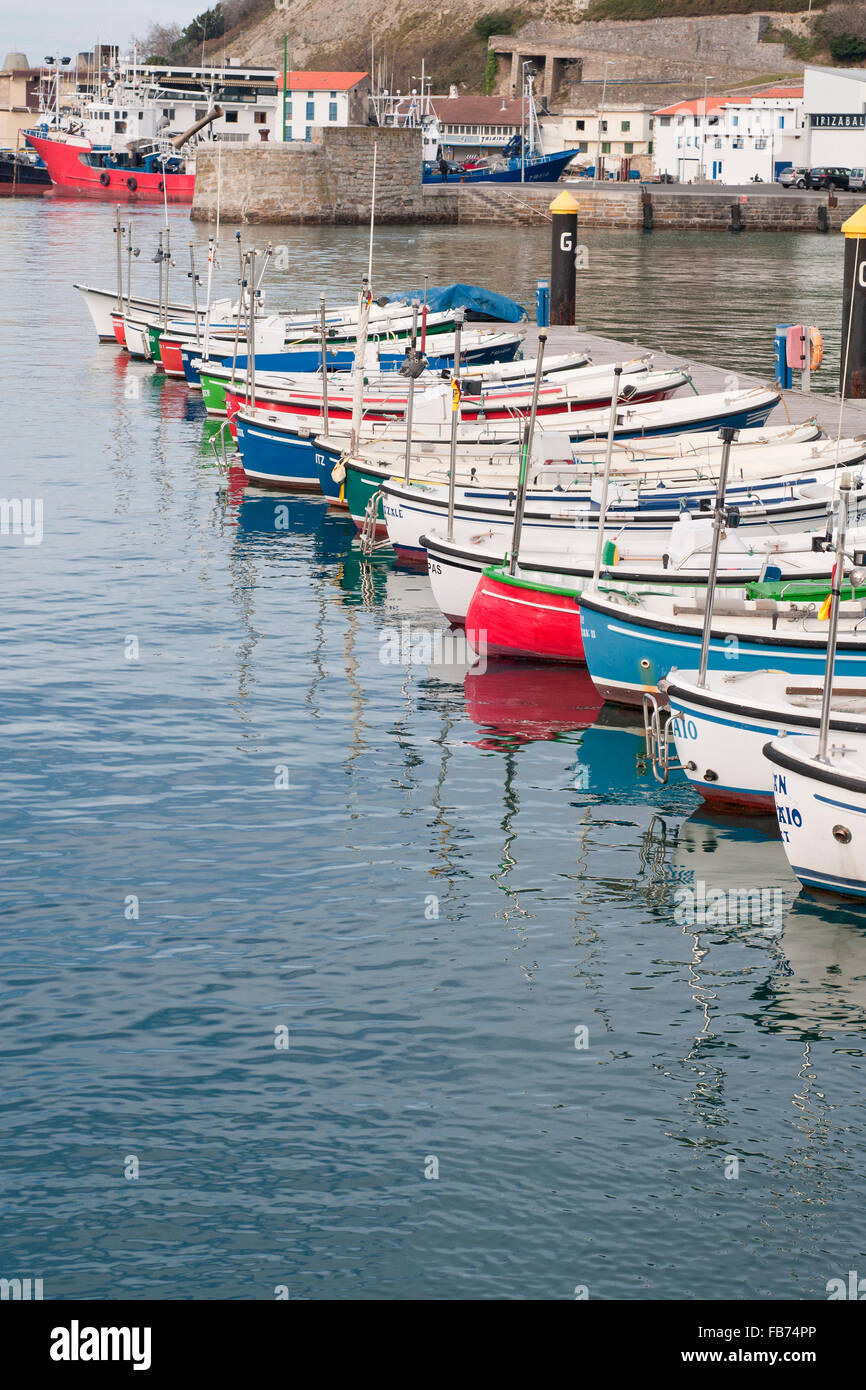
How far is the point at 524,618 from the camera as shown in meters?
23.1

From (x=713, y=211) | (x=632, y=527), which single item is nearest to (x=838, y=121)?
(x=713, y=211)

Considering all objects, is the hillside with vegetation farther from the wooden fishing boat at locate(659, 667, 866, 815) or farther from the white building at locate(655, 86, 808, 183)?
the wooden fishing boat at locate(659, 667, 866, 815)

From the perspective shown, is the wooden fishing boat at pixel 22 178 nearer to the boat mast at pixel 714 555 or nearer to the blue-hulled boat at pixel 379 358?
the blue-hulled boat at pixel 379 358

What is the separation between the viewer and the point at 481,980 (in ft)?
48.6

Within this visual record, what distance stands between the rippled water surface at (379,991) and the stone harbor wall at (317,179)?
87551mm

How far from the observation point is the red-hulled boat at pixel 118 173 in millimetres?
134625

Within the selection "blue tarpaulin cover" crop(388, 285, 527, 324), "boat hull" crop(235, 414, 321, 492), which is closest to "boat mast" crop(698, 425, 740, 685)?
"boat hull" crop(235, 414, 321, 492)

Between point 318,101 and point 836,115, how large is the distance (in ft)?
126

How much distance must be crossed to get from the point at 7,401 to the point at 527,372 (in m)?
15.6

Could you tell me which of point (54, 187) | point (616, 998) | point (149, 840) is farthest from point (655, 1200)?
point (54, 187)

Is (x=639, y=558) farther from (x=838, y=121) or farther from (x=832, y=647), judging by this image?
(x=838, y=121)

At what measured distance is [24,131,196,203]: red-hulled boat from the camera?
442 ft

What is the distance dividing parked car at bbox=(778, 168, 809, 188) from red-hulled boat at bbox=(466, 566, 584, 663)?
10043 centimetres
